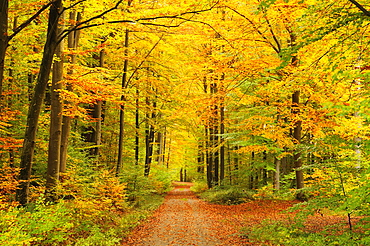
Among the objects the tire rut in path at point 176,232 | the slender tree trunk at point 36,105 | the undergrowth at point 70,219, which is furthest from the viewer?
the tire rut in path at point 176,232

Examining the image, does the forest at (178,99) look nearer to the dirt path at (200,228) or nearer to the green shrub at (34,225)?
the green shrub at (34,225)

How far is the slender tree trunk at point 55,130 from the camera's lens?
27.5 ft

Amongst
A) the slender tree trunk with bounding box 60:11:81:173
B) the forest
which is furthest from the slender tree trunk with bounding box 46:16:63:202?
the slender tree trunk with bounding box 60:11:81:173

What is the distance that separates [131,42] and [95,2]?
9588mm

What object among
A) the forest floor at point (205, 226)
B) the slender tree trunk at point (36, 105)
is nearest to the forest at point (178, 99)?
the slender tree trunk at point (36, 105)

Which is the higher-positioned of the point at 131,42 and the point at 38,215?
the point at 131,42

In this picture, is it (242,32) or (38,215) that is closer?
(38,215)

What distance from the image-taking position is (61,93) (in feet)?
27.7

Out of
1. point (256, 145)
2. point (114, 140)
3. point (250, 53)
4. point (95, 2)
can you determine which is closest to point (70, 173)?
point (95, 2)

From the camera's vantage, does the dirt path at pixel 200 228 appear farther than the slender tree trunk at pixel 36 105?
Yes

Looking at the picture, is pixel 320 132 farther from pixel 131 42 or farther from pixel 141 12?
pixel 131 42

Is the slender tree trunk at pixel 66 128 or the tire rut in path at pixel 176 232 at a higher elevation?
the slender tree trunk at pixel 66 128

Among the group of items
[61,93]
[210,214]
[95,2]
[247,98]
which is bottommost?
[210,214]

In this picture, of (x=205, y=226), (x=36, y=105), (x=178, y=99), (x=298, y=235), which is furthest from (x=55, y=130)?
(x=178, y=99)
